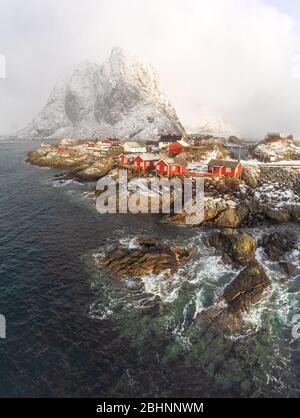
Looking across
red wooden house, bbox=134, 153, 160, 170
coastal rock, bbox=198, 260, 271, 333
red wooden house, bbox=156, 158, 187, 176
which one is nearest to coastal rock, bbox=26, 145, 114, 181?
red wooden house, bbox=134, 153, 160, 170

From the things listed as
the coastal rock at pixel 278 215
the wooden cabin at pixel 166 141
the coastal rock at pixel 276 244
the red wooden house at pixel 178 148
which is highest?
the wooden cabin at pixel 166 141

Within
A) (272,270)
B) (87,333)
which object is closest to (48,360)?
(87,333)

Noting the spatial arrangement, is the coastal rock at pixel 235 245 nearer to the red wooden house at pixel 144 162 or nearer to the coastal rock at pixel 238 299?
the coastal rock at pixel 238 299

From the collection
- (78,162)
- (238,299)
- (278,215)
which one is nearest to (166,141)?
(78,162)

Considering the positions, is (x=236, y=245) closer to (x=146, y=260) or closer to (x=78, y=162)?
(x=146, y=260)

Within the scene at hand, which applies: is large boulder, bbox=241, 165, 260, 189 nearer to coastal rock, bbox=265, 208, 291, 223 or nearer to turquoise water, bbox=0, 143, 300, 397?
coastal rock, bbox=265, 208, 291, 223

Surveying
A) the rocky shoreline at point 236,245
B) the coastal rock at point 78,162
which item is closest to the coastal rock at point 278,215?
the rocky shoreline at point 236,245

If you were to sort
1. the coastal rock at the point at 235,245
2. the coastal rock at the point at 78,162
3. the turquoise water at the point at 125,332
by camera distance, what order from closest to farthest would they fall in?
the turquoise water at the point at 125,332 < the coastal rock at the point at 235,245 < the coastal rock at the point at 78,162
